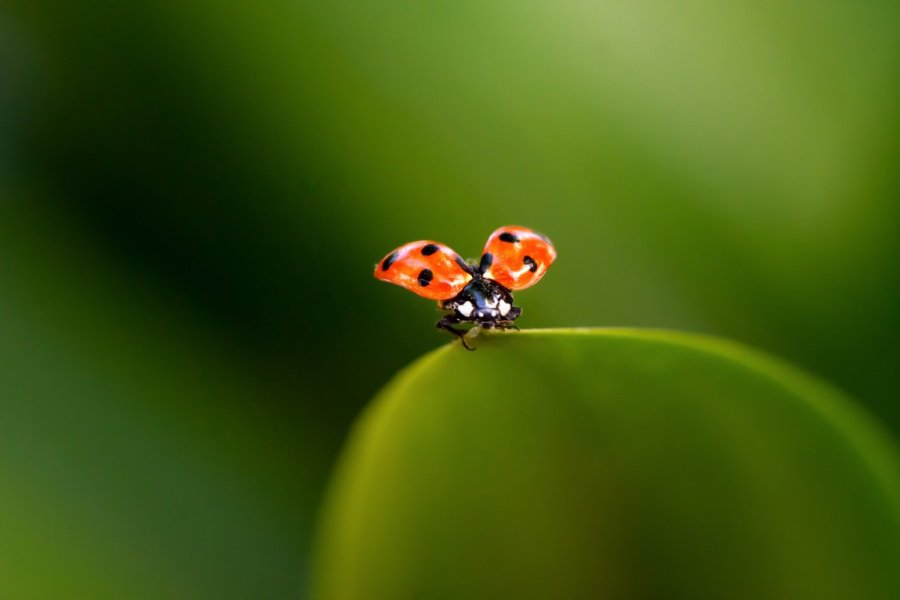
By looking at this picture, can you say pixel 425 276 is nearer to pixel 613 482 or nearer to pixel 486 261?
pixel 486 261

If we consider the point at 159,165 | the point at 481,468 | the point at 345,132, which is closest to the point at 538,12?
the point at 345,132

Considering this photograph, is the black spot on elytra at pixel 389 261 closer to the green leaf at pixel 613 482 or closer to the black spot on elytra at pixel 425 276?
the black spot on elytra at pixel 425 276

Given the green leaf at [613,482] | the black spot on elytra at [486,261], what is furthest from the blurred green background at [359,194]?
the green leaf at [613,482]

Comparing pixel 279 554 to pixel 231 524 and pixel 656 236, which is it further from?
pixel 656 236

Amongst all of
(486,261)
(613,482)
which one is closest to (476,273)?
(486,261)

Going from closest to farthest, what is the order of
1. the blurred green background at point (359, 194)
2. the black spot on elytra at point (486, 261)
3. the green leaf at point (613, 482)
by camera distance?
the green leaf at point (613, 482), the blurred green background at point (359, 194), the black spot on elytra at point (486, 261)

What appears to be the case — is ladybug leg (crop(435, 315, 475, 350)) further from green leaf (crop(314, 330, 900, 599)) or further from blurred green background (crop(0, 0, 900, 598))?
green leaf (crop(314, 330, 900, 599))

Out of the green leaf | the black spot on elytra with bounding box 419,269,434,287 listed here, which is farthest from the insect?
the green leaf
